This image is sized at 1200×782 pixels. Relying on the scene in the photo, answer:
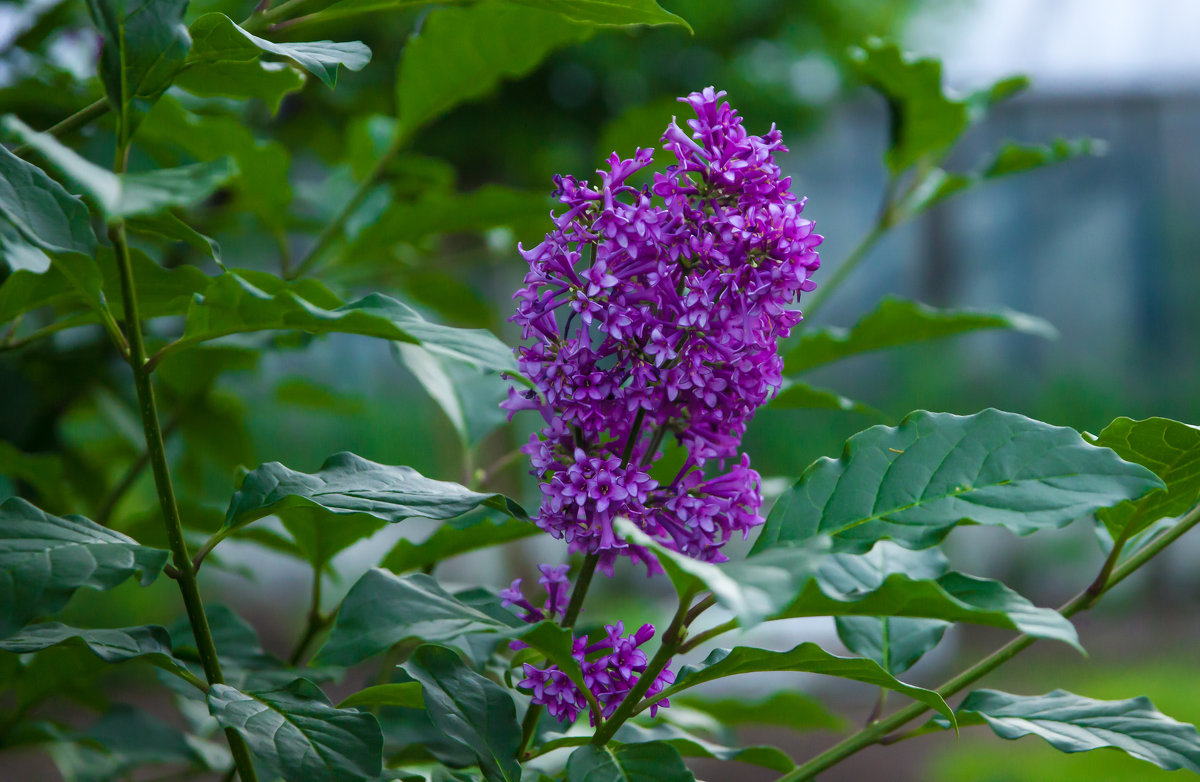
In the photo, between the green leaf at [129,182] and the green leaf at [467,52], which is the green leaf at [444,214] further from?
the green leaf at [129,182]

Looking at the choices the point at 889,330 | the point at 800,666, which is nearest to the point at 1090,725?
the point at 800,666

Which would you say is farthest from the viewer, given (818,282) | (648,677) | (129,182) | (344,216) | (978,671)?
(818,282)

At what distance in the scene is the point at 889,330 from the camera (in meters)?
0.87

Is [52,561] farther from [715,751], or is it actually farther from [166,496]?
[715,751]

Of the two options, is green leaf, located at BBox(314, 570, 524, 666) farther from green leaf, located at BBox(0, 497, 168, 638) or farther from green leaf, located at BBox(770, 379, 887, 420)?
green leaf, located at BBox(770, 379, 887, 420)

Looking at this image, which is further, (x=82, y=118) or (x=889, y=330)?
(x=889, y=330)

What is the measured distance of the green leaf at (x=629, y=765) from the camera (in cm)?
46

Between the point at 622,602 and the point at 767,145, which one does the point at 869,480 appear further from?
the point at 622,602

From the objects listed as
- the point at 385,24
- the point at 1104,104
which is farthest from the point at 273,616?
the point at 1104,104

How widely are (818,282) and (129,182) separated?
3.86 m

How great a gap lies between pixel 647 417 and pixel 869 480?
0.13 meters

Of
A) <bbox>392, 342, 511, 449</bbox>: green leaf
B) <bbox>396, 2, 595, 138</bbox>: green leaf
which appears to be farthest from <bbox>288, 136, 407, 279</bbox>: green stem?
<bbox>392, 342, 511, 449</bbox>: green leaf

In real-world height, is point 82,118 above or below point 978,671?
above

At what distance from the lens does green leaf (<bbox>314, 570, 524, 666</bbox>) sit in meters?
0.40
